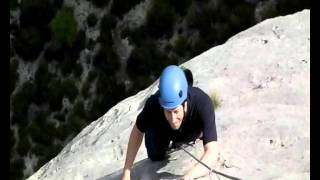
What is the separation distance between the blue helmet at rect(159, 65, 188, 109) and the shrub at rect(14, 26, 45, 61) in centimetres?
2091

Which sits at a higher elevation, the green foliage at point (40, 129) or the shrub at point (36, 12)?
the shrub at point (36, 12)

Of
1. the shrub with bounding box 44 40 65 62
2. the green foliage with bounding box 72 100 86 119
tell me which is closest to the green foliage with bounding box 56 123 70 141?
the green foliage with bounding box 72 100 86 119

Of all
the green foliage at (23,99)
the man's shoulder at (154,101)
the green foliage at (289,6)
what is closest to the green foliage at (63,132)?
the green foliage at (23,99)

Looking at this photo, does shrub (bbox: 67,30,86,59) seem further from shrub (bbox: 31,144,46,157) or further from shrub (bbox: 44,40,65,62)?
shrub (bbox: 31,144,46,157)

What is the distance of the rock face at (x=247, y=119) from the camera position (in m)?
6.36

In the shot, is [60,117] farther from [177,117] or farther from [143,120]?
[177,117]

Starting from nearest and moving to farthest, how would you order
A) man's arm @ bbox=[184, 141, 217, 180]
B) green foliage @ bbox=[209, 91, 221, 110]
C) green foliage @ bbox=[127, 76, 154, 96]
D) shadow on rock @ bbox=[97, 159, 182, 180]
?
man's arm @ bbox=[184, 141, 217, 180], shadow on rock @ bbox=[97, 159, 182, 180], green foliage @ bbox=[209, 91, 221, 110], green foliage @ bbox=[127, 76, 154, 96]

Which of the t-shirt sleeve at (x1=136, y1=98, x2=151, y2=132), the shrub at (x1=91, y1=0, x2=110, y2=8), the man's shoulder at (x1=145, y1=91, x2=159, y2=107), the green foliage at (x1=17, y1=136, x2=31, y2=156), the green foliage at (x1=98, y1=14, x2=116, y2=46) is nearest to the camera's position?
the man's shoulder at (x1=145, y1=91, x2=159, y2=107)

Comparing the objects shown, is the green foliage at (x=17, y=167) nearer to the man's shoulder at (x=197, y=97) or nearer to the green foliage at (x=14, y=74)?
the green foliage at (x=14, y=74)

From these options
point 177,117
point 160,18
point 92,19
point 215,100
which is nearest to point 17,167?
point 92,19

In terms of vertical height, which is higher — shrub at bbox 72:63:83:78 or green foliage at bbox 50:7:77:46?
green foliage at bbox 50:7:77:46

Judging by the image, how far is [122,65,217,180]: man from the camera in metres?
5.34

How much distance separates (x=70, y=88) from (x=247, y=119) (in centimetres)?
1867
